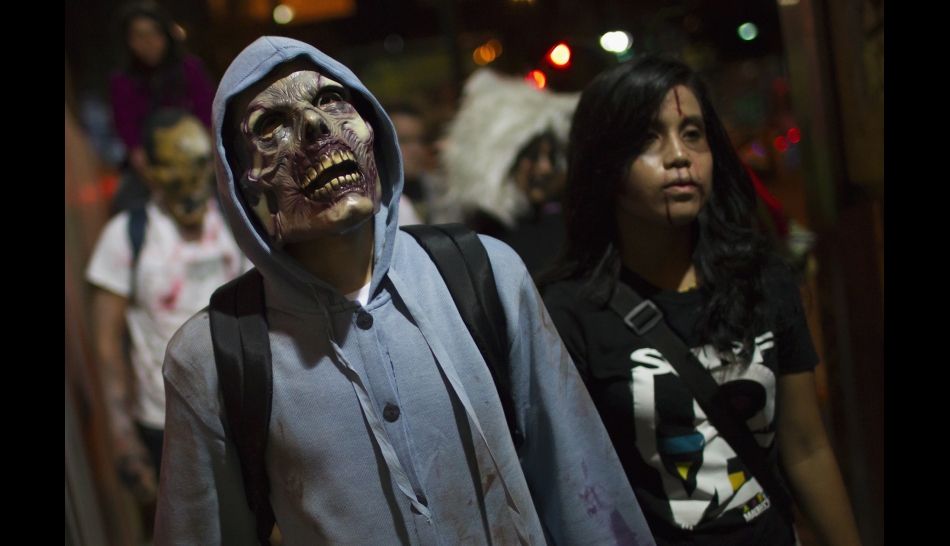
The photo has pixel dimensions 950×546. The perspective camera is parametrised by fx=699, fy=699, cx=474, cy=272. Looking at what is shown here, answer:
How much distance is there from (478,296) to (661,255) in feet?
1.93

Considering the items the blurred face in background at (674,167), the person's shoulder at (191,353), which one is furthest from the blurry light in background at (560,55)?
the person's shoulder at (191,353)

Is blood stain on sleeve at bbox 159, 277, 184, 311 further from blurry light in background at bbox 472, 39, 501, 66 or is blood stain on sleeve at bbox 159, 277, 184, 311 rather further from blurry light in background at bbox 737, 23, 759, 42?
blurry light in background at bbox 737, 23, 759, 42

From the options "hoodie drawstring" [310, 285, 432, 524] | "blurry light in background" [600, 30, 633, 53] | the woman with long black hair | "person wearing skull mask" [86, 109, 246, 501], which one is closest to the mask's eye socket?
"hoodie drawstring" [310, 285, 432, 524]

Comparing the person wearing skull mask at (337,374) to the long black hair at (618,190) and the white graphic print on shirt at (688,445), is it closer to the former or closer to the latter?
the white graphic print on shirt at (688,445)

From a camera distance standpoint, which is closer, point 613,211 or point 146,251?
point 613,211

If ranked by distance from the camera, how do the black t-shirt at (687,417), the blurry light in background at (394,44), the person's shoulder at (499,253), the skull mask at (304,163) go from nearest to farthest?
1. the skull mask at (304,163)
2. the person's shoulder at (499,253)
3. the black t-shirt at (687,417)
4. the blurry light in background at (394,44)

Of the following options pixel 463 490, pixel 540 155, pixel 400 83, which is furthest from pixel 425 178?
pixel 463 490

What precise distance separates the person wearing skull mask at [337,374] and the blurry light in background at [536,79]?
6.32ft

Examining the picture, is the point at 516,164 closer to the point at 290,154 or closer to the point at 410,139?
the point at 410,139

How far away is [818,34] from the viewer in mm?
2307

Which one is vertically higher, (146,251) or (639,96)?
(639,96)

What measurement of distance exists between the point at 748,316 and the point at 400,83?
7.56 ft

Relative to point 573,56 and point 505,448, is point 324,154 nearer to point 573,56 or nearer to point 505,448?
point 505,448

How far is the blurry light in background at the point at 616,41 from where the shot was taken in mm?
2554
